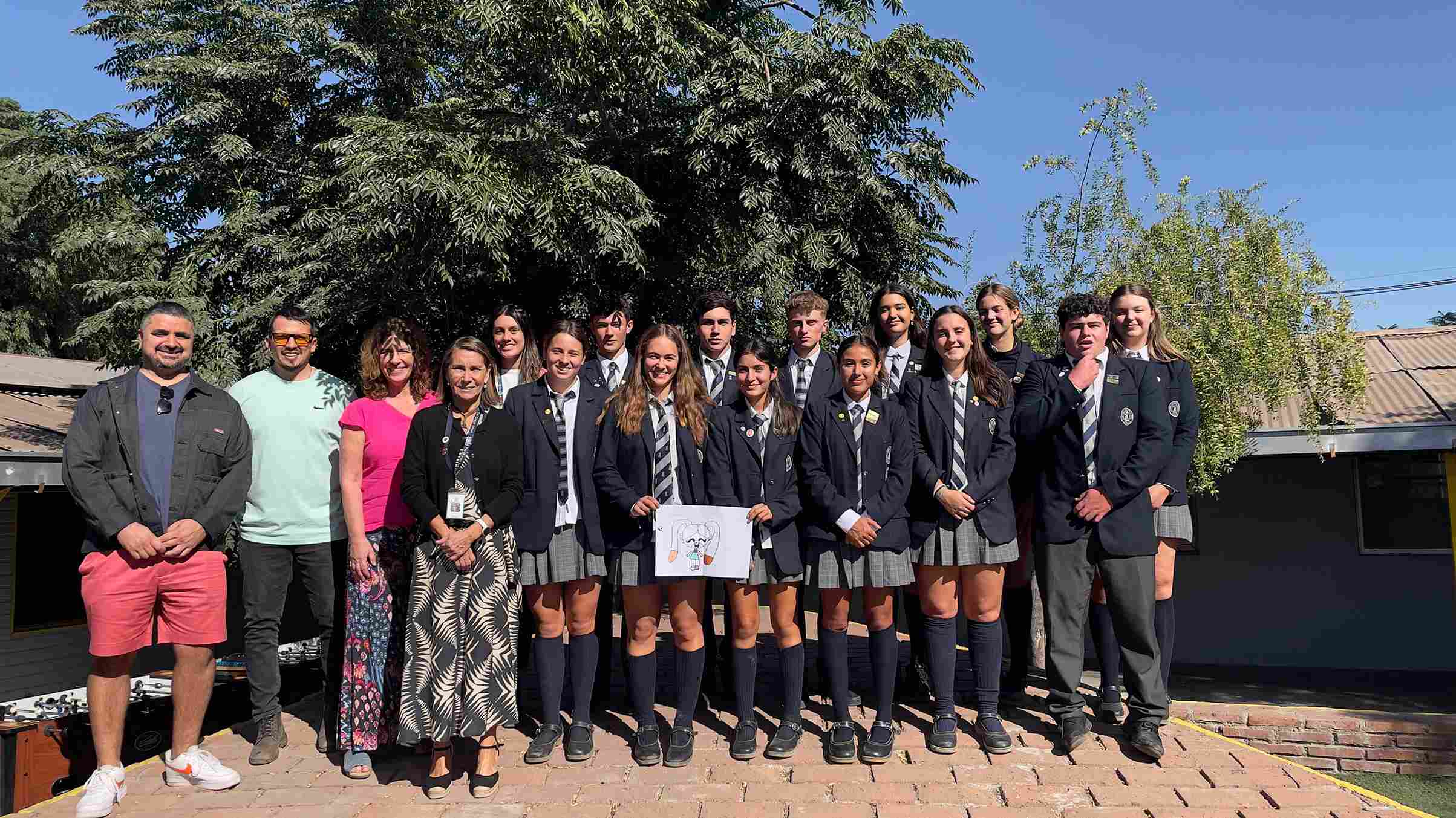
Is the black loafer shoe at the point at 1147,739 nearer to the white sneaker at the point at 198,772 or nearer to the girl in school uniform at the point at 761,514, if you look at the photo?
the girl in school uniform at the point at 761,514

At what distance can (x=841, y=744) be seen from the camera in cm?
416

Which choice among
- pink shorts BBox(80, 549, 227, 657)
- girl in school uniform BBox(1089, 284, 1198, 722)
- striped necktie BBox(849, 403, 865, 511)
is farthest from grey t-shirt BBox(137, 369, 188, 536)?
girl in school uniform BBox(1089, 284, 1198, 722)

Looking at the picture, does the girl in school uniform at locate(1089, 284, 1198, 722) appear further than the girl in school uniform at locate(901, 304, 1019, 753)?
Yes

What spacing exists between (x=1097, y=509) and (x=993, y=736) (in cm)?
114

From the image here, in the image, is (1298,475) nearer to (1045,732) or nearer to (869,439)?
(1045,732)

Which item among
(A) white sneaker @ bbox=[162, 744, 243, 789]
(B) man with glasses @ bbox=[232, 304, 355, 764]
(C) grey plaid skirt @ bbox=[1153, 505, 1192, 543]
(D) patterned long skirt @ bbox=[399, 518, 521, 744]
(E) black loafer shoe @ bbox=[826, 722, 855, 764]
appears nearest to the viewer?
(D) patterned long skirt @ bbox=[399, 518, 521, 744]

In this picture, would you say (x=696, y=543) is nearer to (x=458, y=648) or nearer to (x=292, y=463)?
(x=458, y=648)

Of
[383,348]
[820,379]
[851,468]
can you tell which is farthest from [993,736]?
[383,348]

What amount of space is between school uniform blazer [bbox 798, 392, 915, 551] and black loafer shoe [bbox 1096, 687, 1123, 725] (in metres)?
1.41

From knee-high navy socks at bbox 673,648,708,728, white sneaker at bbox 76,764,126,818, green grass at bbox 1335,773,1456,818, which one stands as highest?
knee-high navy socks at bbox 673,648,708,728

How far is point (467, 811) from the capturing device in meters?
3.71

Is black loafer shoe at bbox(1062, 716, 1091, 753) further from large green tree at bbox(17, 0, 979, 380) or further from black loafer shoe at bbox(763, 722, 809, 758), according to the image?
large green tree at bbox(17, 0, 979, 380)

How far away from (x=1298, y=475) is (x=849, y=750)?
8794 millimetres

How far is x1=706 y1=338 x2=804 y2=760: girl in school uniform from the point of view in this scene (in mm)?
4211
